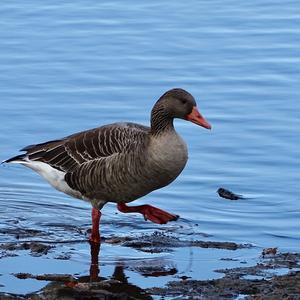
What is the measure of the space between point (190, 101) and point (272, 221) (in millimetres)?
1619

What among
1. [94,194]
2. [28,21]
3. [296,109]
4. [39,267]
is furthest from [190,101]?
[28,21]

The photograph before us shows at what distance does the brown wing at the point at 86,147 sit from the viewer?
10.5 metres

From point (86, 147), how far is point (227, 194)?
181 cm

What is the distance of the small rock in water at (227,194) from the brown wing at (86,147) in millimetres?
1473

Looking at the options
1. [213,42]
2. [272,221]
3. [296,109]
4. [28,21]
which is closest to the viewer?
[272,221]

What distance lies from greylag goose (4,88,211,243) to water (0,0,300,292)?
0.37 meters

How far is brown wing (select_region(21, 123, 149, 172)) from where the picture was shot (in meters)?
10.5

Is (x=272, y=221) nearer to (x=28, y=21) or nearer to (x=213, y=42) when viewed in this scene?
(x=213, y=42)

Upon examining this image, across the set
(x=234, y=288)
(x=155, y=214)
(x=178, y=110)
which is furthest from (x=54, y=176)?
(x=234, y=288)

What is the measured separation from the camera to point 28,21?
18.6m

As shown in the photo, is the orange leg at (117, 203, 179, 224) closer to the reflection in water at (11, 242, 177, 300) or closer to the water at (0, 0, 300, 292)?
the water at (0, 0, 300, 292)

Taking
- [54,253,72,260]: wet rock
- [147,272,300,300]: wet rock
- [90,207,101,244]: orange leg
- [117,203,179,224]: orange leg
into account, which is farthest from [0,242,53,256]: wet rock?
[147,272,300,300]: wet rock

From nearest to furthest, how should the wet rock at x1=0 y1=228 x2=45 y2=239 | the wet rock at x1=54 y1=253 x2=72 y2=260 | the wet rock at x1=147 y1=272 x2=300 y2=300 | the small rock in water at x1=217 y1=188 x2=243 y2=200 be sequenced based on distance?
the wet rock at x1=147 y1=272 x2=300 y2=300 < the wet rock at x1=54 y1=253 x2=72 y2=260 < the wet rock at x1=0 y1=228 x2=45 y2=239 < the small rock in water at x1=217 y1=188 x2=243 y2=200

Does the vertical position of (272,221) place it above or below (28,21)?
below
